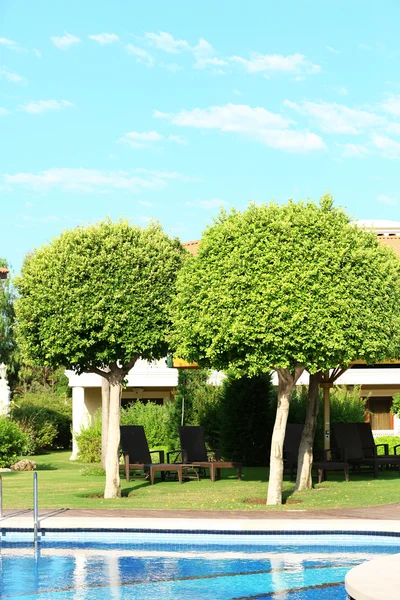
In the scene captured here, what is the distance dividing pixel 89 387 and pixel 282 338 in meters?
24.0

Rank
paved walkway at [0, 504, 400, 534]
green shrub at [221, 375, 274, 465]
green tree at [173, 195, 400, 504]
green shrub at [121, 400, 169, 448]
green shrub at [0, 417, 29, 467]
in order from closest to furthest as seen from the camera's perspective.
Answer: paved walkway at [0, 504, 400, 534], green tree at [173, 195, 400, 504], green shrub at [221, 375, 274, 465], green shrub at [0, 417, 29, 467], green shrub at [121, 400, 169, 448]

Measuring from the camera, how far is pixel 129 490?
1912cm

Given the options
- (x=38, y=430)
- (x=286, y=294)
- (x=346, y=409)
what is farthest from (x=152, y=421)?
(x=286, y=294)

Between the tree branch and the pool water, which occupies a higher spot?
the tree branch

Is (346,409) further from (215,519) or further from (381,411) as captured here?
(381,411)

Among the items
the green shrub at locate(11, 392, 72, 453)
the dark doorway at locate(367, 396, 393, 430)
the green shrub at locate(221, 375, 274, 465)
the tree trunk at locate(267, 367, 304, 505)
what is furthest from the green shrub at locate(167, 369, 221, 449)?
the dark doorway at locate(367, 396, 393, 430)

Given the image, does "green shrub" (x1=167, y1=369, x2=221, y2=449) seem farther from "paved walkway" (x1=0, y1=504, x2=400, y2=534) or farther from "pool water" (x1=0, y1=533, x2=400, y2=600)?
"pool water" (x1=0, y1=533, x2=400, y2=600)

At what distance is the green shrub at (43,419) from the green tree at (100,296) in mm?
19107

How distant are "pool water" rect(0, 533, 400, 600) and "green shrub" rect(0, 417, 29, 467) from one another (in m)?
12.6

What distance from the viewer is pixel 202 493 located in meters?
18.4

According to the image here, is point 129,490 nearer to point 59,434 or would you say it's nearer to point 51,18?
point 51,18

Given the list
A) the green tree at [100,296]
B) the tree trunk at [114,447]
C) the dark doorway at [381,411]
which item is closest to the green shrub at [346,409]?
the tree trunk at [114,447]

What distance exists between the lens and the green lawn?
16.4 meters

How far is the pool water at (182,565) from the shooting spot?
1036 centimetres
